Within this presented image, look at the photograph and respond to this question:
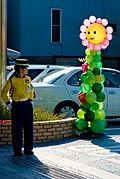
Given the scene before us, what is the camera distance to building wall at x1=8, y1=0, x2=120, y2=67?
91.9ft

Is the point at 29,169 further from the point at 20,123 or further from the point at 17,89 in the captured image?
the point at 17,89

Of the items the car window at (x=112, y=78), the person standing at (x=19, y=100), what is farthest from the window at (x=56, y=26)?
the person standing at (x=19, y=100)

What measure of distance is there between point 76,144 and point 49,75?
4.07 meters

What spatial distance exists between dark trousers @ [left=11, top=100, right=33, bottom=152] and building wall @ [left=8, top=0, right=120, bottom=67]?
1872 centimetres

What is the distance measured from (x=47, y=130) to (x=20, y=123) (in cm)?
163

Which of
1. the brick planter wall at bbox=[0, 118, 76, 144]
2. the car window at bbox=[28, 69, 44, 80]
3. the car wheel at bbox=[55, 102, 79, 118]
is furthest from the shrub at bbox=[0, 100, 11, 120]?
the car window at bbox=[28, 69, 44, 80]

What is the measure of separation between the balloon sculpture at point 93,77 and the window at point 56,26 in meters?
17.5

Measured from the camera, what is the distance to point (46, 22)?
93.5 feet

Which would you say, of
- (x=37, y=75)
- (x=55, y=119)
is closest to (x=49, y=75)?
(x=37, y=75)

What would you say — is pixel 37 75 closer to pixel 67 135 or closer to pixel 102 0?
pixel 67 135

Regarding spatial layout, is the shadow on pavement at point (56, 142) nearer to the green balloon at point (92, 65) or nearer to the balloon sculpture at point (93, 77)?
the balloon sculpture at point (93, 77)

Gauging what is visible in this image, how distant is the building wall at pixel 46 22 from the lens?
1103 inches

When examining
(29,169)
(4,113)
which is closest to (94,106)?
(4,113)

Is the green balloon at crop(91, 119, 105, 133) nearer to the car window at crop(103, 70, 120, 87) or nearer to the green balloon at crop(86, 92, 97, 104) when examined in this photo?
the green balloon at crop(86, 92, 97, 104)
